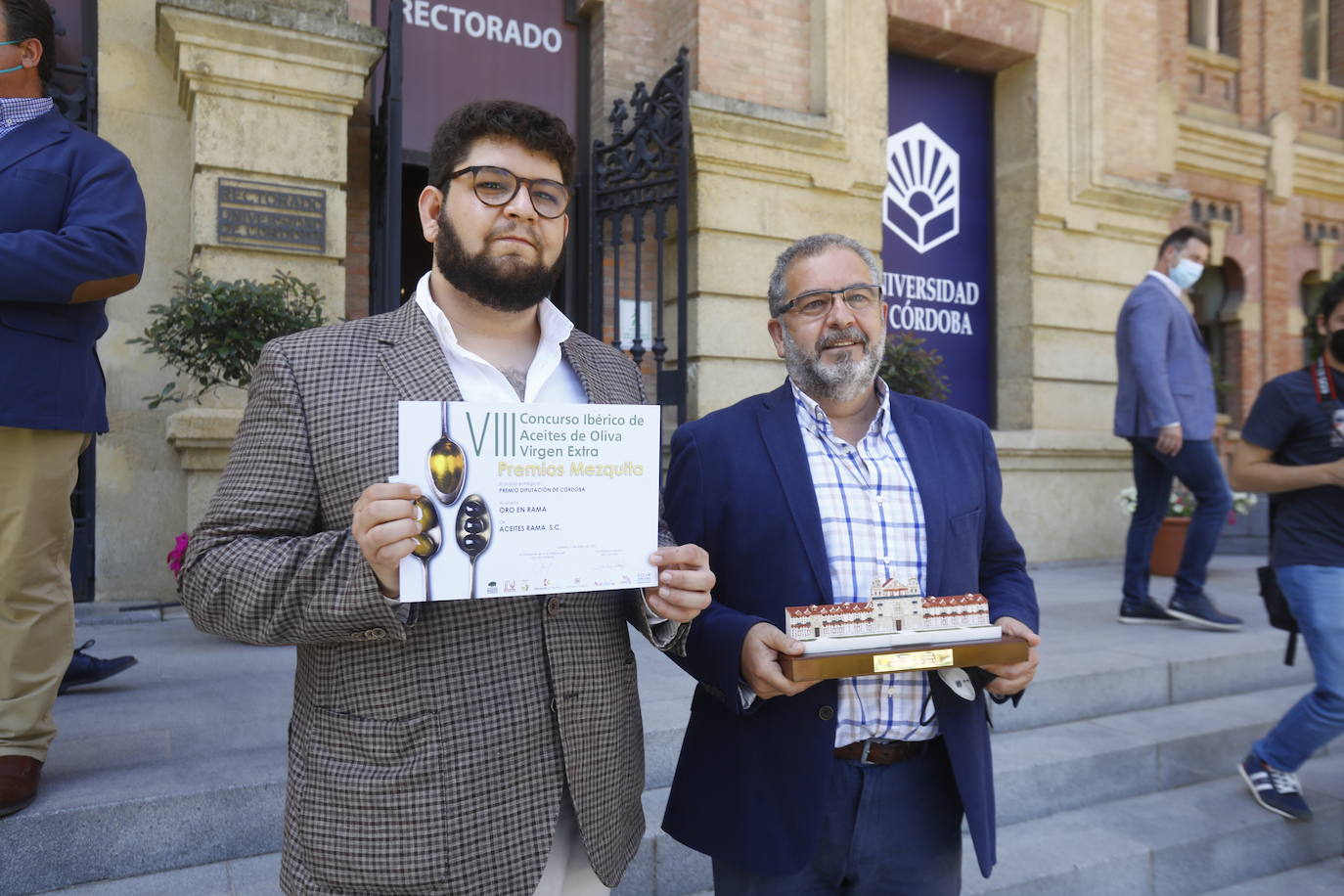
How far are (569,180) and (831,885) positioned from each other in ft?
5.37

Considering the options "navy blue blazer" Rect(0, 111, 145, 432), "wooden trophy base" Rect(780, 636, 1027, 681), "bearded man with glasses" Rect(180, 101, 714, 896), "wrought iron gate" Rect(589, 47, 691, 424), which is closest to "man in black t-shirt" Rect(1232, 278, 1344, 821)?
"wooden trophy base" Rect(780, 636, 1027, 681)

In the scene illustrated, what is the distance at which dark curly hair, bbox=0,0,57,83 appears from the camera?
2.57 meters

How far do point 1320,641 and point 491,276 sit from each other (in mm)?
3554

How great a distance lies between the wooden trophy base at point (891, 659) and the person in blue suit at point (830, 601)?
0.10 meters

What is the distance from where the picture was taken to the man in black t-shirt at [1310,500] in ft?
11.8

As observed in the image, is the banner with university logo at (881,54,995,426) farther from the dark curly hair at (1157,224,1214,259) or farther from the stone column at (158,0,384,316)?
the stone column at (158,0,384,316)

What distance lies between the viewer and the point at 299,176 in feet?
19.9

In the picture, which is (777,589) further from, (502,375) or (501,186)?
(501,186)

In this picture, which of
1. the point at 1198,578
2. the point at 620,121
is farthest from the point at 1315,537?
the point at 620,121

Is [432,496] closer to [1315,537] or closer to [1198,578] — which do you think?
[1315,537]

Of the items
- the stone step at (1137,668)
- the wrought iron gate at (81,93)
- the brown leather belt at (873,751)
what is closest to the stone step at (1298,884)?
the stone step at (1137,668)

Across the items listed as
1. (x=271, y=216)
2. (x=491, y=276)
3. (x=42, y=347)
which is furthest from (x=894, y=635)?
(x=271, y=216)

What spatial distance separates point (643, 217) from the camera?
7.24 m

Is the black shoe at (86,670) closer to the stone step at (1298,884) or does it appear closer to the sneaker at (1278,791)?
the stone step at (1298,884)
